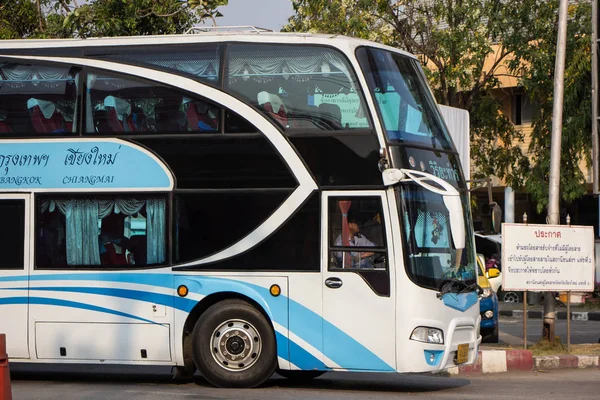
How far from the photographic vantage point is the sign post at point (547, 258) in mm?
16141

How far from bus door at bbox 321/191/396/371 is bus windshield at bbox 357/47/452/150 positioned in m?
0.81

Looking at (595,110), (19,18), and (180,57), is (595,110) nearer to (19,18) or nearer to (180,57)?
(180,57)

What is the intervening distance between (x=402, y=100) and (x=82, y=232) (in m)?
3.87

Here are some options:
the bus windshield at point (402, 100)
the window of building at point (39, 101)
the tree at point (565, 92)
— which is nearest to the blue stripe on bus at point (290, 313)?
the window of building at point (39, 101)

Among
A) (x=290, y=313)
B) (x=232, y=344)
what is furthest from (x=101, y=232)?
(x=290, y=313)

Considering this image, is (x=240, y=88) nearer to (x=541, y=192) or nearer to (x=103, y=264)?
(x=103, y=264)

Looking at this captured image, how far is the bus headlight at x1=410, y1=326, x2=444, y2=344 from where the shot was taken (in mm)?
11578

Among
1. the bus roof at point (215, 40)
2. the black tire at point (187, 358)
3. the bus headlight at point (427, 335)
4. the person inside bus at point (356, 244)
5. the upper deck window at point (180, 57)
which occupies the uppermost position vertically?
the bus roof at point (215, 40)

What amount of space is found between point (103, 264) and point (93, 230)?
1.32 feet

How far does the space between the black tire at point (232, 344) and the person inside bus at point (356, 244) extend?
Result: 3.77 ft

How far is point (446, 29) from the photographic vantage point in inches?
1086

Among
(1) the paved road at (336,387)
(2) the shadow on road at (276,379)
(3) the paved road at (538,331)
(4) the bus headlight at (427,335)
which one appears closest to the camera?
(1) the paved road at (336,387)

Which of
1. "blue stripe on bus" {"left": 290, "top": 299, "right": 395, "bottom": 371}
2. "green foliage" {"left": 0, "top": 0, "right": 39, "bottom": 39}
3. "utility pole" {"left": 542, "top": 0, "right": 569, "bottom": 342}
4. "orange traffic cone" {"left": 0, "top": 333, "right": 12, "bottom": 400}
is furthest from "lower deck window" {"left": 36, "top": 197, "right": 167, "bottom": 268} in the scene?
"green foliage" {"left": 0, "top": 0, "right": 39, "bottom": 39}

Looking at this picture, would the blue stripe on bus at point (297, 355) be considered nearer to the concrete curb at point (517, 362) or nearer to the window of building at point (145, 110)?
the window of building at point (145, 110)
